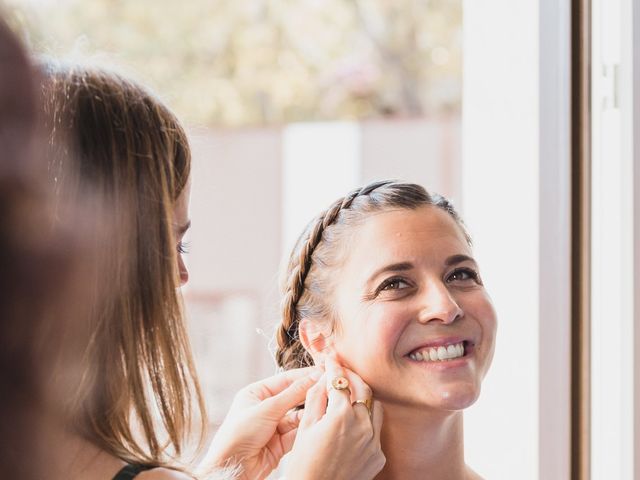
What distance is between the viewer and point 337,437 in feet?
4.41

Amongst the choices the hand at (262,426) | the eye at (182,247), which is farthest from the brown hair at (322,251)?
the eye at (182,247)

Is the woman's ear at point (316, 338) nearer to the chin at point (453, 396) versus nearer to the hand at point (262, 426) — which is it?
the hand at point (262, 426)

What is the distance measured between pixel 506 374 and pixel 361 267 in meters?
0.35

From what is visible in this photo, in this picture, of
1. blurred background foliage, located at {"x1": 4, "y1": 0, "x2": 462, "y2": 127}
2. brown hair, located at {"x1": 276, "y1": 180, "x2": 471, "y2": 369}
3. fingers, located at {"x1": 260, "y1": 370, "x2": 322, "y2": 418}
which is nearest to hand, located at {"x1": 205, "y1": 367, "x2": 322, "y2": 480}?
fingers, located at {"x1": 260, "y1": 370, "x2": 322, "y2": 418}

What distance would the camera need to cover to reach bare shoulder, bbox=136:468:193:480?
99cm

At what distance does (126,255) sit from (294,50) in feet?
15.1

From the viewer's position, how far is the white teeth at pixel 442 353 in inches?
54.4

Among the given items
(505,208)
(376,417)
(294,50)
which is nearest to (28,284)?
(376,417)

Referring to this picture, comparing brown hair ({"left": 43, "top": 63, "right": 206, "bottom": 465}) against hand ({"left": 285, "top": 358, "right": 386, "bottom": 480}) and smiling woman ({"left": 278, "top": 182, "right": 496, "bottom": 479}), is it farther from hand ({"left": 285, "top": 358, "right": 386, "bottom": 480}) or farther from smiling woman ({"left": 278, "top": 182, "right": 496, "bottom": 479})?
smiling woman ({"left": 278, "top": 182, "right": 496, "bottom": 479})

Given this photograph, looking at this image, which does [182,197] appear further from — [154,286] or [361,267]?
[361,267]

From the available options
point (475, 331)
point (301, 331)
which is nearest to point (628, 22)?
point (475, 331)

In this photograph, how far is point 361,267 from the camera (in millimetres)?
1497

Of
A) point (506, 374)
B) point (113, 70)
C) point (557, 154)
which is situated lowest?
point (506, 374)

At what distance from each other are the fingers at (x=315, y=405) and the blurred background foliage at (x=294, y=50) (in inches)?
162
